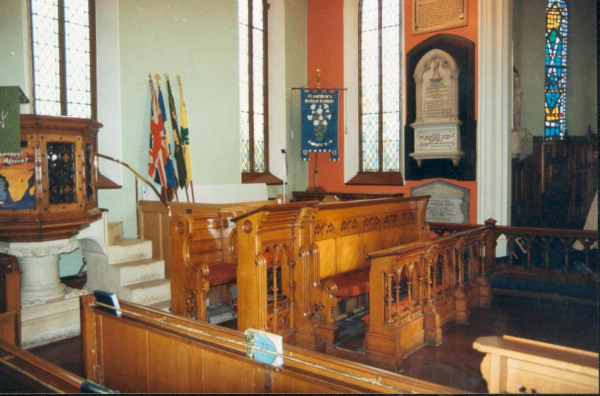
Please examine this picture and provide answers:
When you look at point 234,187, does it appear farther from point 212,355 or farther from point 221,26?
point 212,355

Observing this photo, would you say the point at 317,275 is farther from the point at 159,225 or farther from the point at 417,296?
the point at 159,225

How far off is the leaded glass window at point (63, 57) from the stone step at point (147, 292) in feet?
7.99

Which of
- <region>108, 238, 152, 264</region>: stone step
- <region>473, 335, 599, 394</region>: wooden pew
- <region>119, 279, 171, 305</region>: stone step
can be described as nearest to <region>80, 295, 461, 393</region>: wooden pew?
<region>473, 335, 599, 394</region>: wooden pew

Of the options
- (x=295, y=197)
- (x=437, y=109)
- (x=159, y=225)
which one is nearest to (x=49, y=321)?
(x=159, y=225)

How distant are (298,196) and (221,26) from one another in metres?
3.17

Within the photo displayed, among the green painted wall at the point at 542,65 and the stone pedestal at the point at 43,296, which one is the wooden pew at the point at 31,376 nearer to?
the stone pedestal at the point at 43,296

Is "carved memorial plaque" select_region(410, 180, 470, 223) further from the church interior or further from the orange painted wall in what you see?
the orange painted wall

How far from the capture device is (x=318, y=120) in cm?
859

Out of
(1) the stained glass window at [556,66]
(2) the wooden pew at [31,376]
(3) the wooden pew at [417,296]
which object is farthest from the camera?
(1) the stained glass window at [556,66]

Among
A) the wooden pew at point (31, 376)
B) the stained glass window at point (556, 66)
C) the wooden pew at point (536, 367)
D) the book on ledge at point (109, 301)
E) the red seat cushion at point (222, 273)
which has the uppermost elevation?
the stained glass window at point (556, 66)

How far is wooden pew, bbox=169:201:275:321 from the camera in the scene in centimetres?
352

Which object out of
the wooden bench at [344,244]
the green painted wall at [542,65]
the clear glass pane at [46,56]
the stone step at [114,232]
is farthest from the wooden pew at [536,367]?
the green painted wall at [542,65]

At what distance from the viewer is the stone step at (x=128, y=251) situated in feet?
15.6

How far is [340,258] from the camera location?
4.07m
